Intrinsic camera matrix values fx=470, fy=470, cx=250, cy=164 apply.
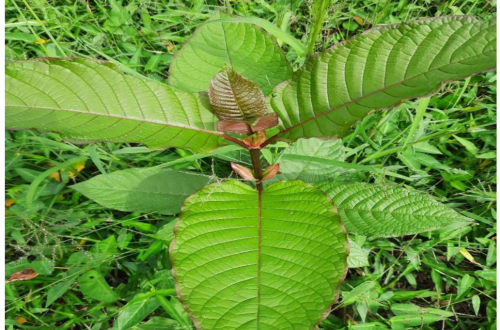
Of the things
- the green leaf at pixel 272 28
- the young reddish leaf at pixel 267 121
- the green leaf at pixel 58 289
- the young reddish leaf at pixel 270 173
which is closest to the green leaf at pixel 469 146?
the green leaf at pixel 272 28

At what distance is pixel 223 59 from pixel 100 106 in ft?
1.43

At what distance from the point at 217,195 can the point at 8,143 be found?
145 cm

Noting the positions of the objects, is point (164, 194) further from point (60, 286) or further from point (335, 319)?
point (335, 319)

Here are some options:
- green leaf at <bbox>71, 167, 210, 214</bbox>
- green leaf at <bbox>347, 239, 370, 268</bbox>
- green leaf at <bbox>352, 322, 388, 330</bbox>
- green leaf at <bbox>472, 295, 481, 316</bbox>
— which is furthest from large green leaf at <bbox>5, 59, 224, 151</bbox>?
green leaf at <bbox>472, 295, 481, 316</bbox>

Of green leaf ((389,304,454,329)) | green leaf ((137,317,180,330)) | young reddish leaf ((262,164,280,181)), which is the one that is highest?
young reddish leaf ((262,164,280,181))

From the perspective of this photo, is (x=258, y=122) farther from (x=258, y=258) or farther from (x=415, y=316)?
(x=415, y=316)

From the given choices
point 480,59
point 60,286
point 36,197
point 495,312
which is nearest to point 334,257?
point 480,59

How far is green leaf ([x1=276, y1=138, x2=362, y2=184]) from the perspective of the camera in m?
1.87

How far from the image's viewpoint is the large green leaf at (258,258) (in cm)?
106

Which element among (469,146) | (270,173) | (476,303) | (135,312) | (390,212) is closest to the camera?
(270,173)

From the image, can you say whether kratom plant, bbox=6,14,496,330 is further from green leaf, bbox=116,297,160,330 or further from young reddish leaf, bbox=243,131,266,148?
green leaf, bbox=116,297,160,330

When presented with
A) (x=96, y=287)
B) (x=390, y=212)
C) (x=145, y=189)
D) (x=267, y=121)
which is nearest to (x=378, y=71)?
(x=267, y=121)

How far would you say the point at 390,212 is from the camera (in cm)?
159

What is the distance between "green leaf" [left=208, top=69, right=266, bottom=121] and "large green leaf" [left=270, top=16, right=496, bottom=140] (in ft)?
0.28
